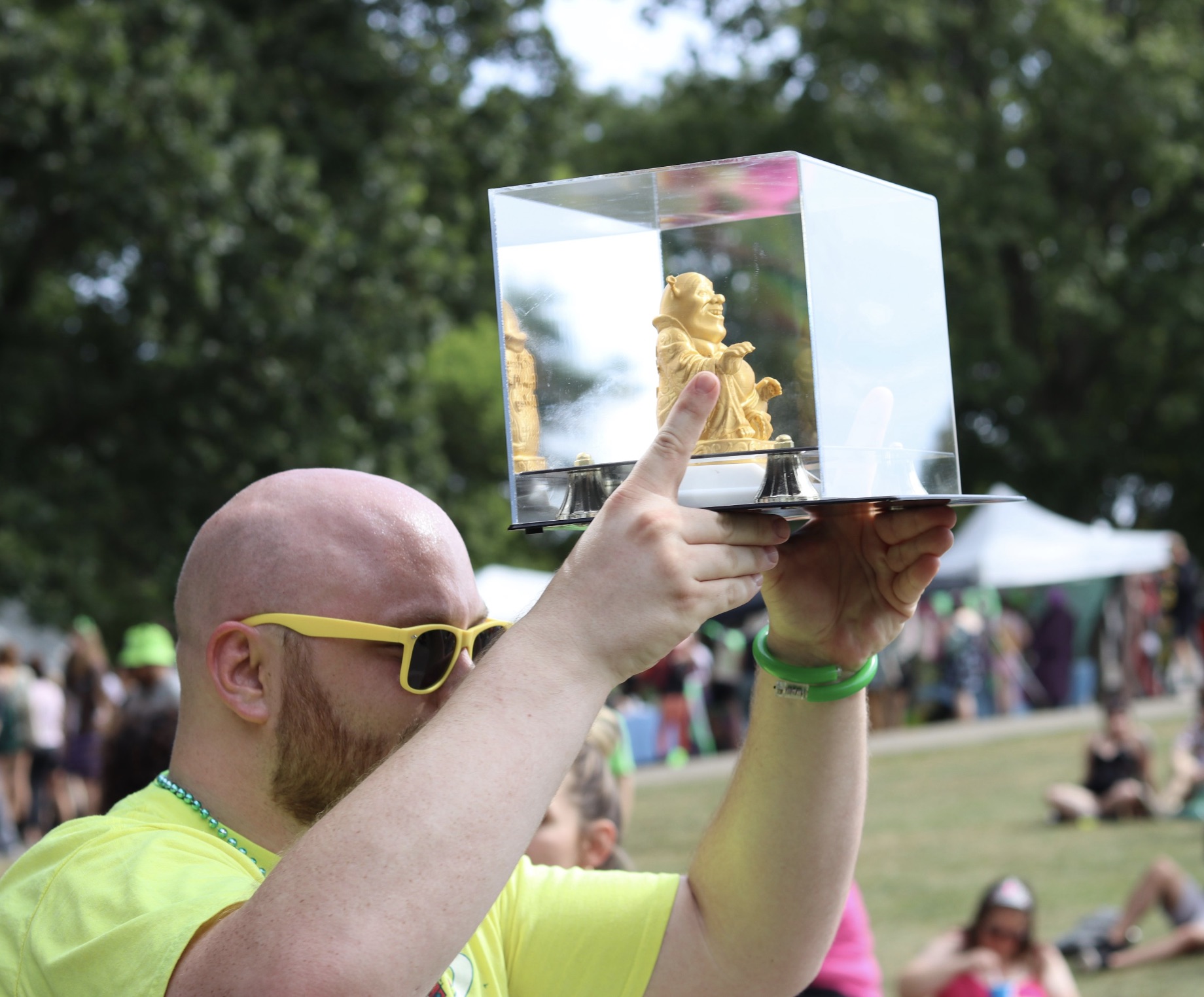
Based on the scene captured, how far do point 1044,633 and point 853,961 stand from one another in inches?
702

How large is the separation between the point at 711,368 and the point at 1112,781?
11335 mm

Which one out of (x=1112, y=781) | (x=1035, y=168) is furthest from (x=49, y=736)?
(x=1035, y=168)

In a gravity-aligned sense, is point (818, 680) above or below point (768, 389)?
below

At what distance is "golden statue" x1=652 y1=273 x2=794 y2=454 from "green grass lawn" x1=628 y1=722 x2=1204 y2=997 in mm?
6470

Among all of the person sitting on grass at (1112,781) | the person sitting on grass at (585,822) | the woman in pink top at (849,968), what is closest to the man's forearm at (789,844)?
the person sitting on grass at (585,822)

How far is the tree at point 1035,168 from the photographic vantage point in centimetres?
2523

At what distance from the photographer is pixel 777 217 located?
1816mm

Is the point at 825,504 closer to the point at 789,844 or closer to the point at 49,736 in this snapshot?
the point at 789,844

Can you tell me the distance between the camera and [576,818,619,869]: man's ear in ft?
11.9

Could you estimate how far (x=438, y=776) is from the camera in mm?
1374

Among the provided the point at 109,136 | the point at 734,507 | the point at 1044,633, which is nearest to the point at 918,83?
the point at 1044,633

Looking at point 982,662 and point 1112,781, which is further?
point 982,662

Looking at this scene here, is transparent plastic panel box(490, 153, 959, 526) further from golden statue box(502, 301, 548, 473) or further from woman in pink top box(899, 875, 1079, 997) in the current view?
woman in pink top box(899, 875, 1079, 997)

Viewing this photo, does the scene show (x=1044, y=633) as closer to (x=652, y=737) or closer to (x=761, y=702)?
(x=652, y=737)
